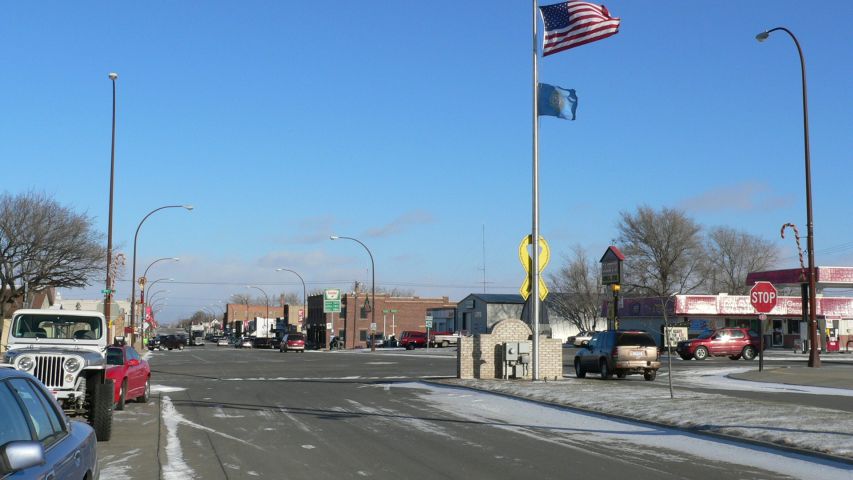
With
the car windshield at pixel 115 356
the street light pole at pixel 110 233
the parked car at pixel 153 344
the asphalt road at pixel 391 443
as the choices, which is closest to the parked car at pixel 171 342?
the parked car at pixel 153 344

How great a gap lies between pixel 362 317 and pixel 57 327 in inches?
3807

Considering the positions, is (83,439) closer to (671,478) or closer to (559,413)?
(671,478)

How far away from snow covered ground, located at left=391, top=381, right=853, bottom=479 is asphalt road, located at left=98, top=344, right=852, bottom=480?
30 millimetres

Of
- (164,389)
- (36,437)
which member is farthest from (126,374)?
(36,437)

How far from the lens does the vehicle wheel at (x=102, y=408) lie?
12.9 metres

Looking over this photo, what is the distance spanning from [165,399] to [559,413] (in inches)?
376

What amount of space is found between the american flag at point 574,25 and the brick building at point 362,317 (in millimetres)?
87744

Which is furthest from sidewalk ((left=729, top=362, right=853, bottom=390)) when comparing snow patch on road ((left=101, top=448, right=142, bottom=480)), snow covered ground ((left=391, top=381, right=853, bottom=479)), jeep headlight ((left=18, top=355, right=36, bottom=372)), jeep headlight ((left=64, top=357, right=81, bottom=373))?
jeep headlight ((left=18, top=355, right=36, bottom=372))

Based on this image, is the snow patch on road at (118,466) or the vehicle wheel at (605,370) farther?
the vehicle wheel at (605,370)

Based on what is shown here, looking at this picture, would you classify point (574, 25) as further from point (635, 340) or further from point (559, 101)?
point (635, 340)

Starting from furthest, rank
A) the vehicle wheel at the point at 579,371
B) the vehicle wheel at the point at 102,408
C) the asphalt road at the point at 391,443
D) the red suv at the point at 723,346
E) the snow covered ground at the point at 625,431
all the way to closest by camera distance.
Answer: the red suv at the point at 723,346 → the vehicle wheel at the point at 579,371 → the vehicle wheel at the point at 102,408 → the snow covered ground at the point at 625,431 → the asphalt road at the point at 391,443

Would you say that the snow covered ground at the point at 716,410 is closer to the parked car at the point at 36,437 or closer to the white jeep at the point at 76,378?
the white jeep at the point at 76,378

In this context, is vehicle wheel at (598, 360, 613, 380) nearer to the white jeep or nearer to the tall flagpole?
the tall flagpole

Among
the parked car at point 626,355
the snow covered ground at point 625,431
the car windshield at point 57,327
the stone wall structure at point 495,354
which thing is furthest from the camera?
the parked car at point 626,355
